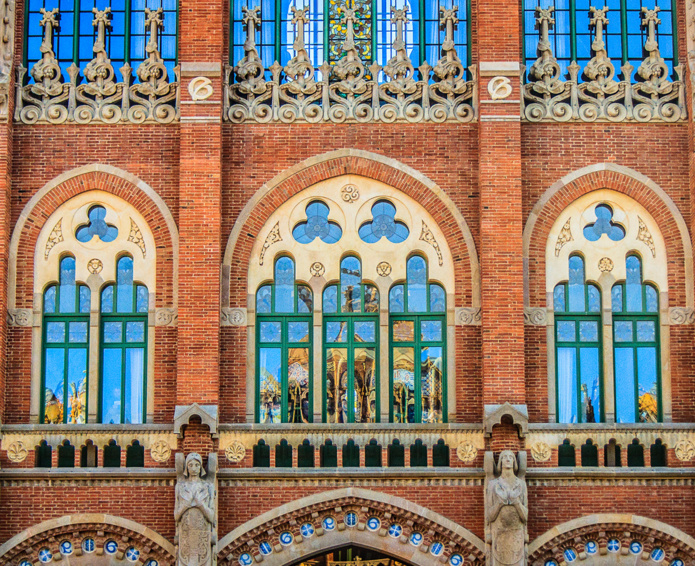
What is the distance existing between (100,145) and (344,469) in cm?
772

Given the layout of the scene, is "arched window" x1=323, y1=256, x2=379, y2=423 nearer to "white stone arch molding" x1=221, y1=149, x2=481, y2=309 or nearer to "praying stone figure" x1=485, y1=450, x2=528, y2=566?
"white stone arch molding" x1=221, y1=149, x2=481, y2=309

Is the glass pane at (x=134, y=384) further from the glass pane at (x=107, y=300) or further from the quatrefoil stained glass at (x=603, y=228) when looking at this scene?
the quatrefoil stained glass at (x=603, y=228)

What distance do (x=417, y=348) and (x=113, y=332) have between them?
224 inches

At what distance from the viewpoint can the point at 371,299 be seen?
980 inches

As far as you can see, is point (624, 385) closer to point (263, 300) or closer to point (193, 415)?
point (263, 300)

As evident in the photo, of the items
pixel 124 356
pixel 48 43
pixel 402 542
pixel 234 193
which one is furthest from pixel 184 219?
pixel 402 542

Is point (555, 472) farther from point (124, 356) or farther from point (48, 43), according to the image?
point (48, 43)

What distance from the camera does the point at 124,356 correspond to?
80.8 feet

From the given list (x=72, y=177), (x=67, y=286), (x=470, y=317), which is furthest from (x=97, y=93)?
(x=470, y=317)

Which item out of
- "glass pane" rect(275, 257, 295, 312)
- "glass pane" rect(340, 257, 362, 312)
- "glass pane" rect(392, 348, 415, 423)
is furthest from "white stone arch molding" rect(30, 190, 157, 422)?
"glass pane" rect(392, 348, 415, 423)

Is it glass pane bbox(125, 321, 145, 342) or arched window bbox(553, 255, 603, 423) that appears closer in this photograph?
arched window bbox(553, 255, 603, 423)

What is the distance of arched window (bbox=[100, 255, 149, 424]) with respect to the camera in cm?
2445

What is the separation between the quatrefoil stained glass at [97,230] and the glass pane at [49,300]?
110 cm

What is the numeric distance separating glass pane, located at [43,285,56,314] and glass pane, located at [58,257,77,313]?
130 millimetres
